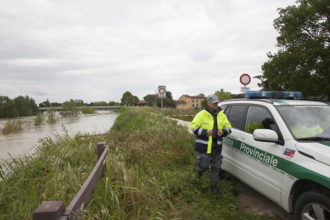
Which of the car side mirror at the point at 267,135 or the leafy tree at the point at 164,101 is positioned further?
the leafy tree at the point at 164,101

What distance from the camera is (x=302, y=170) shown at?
2.22 meters

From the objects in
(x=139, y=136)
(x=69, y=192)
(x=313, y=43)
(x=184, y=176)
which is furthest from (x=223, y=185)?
(x=313, y=43)

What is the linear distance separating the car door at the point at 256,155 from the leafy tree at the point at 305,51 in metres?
12.2

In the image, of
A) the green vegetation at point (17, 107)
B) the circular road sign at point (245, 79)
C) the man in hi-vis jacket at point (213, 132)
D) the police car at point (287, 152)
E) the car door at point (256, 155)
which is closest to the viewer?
the police car at point (287, 152)

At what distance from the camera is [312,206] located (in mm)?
2129

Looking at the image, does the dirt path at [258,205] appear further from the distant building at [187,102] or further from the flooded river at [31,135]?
the distant building at [187,102]

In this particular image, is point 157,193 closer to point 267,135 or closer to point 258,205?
point 258,205

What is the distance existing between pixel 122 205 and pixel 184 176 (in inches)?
69.5

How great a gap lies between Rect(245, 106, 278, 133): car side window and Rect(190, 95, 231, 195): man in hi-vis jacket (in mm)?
344

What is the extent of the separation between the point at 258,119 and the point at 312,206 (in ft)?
4.72

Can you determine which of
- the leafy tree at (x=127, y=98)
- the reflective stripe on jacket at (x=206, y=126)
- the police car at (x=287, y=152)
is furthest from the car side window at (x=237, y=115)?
the leafy tree at (x=127, y=98)

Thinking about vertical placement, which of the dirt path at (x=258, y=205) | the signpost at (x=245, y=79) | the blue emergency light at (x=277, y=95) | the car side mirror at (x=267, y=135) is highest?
the signpost at (x=245, y=79)

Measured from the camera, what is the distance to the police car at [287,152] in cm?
213

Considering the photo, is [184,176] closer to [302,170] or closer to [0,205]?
[302,170]
